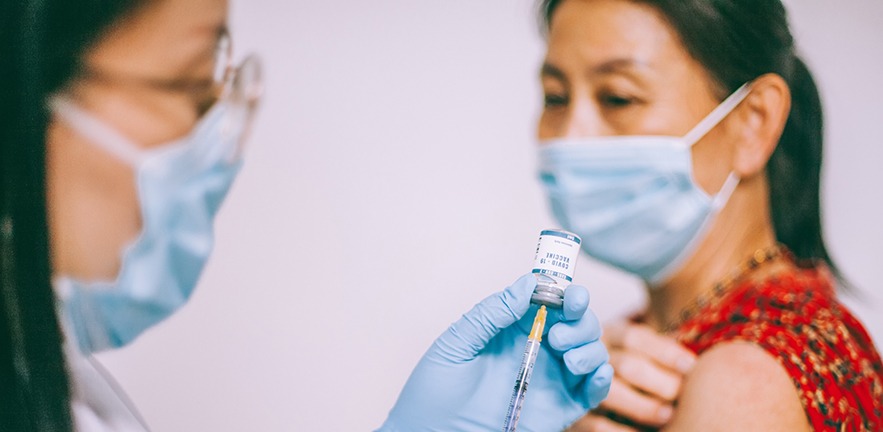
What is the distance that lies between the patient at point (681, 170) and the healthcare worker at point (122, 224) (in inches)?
7.3

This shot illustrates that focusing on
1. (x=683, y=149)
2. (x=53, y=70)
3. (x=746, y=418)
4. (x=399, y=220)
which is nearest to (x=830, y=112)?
(x=683, y=149)

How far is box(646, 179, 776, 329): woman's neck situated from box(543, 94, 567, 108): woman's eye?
1.06 ft

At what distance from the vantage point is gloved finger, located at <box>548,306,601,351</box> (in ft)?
2.89

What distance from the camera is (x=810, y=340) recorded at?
0.89 meters

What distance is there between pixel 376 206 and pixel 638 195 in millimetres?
494

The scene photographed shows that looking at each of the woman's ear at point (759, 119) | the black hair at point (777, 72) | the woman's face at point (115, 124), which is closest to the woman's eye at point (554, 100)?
the black hair at point (777, 72)

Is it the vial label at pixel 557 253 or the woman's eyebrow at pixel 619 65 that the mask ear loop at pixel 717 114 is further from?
the vial label at pixel 557 253

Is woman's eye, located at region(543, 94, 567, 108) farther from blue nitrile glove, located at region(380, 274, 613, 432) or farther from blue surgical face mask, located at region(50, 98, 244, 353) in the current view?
blue surgical face mask, located at region(50, 98, 244, 353)

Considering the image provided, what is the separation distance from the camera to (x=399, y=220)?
1.31 m

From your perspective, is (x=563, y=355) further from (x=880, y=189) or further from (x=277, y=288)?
(x=880, y=189)

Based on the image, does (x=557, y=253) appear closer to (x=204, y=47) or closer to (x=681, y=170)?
(x=681, y=170)

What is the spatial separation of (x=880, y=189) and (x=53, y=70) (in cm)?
142

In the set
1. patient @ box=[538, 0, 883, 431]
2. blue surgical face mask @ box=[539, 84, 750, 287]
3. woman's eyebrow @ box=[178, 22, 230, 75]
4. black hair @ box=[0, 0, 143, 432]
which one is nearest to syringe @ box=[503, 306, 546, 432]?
patient @ box=[538, 0, 883, 431]

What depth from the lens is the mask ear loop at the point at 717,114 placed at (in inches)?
42.8
